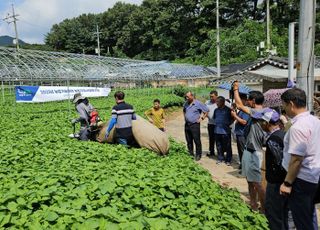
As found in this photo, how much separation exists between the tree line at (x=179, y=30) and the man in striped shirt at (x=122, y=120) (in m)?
36.1

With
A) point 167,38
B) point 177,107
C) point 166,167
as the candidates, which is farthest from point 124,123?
point 167,38

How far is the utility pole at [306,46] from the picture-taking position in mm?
6402

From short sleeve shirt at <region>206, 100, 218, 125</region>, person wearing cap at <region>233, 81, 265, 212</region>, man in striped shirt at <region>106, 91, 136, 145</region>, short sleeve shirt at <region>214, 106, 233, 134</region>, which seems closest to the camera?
person wearing cap at <region>233, 81, 265, 212</region>

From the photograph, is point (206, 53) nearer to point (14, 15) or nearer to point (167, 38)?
point (167, 38)

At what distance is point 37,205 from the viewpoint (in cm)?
387

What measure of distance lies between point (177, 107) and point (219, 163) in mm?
17165

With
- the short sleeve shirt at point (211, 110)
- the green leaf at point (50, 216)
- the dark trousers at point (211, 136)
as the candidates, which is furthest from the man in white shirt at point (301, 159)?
the dark trousers at point (211, 136)

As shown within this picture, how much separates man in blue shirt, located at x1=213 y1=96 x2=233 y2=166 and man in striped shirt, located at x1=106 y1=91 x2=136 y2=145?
2.57 m

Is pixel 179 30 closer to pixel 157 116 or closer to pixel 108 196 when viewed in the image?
pixel 157 116

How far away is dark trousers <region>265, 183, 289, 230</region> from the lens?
4.47 m

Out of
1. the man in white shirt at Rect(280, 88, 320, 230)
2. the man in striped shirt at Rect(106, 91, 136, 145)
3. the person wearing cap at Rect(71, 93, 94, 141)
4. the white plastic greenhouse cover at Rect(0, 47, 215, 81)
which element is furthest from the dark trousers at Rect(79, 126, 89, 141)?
the white plastic greenhouse cover at Rect(0, 47, 215, 81)

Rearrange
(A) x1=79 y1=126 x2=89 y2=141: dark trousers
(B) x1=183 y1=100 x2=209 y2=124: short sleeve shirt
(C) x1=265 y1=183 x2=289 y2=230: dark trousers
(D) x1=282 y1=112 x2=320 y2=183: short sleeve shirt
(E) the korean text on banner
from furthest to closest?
(E) the korean text on banner
(B) x1=183 y1=100 x2=209 y2=124: short sleeve shirt
(A) x1=79 y1=126 x2=89 y2=141: dark trousers
(C) x1=265 y1=183 x2=289 y2=230: dark trousers
(D) x1=282 y1=112 x2=320 y2=183: short sleeve shirt

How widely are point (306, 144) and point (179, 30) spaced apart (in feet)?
200

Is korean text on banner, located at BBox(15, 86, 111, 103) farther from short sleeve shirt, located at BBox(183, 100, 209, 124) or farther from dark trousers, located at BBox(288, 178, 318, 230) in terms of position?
dark trousers, located at BBox(288, 178, 318, 230)
